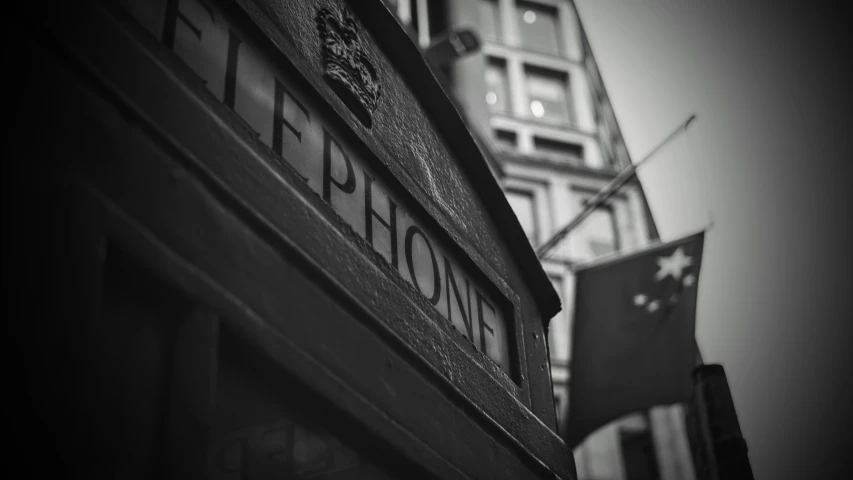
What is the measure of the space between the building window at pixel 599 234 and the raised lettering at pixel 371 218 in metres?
21.4

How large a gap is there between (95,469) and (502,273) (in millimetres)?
2266

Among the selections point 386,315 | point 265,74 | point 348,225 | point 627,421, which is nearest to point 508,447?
point 386,315

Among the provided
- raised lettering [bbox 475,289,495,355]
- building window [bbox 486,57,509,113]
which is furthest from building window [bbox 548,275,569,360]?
raised lettering [bbox 475,289,495,355]

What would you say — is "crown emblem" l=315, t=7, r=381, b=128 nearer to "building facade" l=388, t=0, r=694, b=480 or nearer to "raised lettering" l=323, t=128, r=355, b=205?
"raised lettering" l=323, t=128, r=355, b=205

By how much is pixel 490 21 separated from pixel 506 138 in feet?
17.2

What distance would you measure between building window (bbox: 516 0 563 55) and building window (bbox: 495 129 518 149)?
175 inches

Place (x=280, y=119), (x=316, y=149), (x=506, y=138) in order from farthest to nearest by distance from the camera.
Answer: (x=506, y=138), (x=316, y=149), (x=280, y=119)

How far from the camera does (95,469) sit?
1288mm

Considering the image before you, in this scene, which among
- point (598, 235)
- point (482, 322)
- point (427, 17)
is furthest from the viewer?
point (427, 17)

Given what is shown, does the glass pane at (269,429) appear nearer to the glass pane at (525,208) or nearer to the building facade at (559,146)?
the building facade at (559,146)

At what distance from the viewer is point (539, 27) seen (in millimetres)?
29453

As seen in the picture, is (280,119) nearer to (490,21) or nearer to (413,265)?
(413,265)

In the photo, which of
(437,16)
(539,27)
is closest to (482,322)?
(437,16)

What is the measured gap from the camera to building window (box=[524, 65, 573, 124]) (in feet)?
88.0
